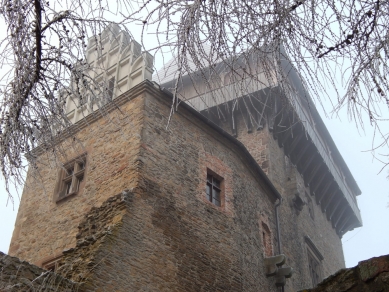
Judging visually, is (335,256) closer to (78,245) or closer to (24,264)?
(78,245)

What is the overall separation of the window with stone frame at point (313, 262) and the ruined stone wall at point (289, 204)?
1.00ft

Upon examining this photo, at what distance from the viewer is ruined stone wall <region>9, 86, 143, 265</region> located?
10.2 meters

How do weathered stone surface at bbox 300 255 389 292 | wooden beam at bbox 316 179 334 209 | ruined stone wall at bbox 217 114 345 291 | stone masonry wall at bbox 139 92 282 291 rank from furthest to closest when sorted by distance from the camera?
wooden beam at bbox 316 179 334 209 → ruined stone wall at bbox 217 114 345 291 → stone masonry wall at bbox 139 92 282 291 → weathered stone surface at bbox 300 255 389 292

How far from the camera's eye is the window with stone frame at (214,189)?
11.6m

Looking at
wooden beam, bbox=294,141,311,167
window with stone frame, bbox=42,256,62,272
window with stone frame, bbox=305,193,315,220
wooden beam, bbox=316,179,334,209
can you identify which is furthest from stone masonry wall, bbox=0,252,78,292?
wooden beam, bbox=316,179,334,209

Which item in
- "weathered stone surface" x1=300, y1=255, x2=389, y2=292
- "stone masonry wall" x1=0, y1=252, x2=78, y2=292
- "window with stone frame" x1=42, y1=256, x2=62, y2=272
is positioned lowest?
"weathered stone surface" x1=300, y1=255, x2=389, y2=292

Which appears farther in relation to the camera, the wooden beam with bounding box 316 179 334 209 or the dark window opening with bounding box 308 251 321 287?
the wooden beam with bounding box 316 179 334 209

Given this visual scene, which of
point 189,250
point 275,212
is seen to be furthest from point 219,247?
point 275,212

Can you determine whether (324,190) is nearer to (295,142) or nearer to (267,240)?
(295,142)

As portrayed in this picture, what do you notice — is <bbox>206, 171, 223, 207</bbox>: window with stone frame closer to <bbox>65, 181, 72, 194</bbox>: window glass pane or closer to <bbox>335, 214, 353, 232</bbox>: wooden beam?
<bbox>65, 181, 72, 194</bbox>: window glass pane

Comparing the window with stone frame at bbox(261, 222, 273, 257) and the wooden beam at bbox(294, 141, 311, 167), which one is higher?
the wooden beam at bbox(294, 141, 311, 167)

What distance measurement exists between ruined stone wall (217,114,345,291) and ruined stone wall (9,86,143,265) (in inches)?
237

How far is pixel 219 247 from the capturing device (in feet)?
35.5

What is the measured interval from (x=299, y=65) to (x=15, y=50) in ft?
6.16
